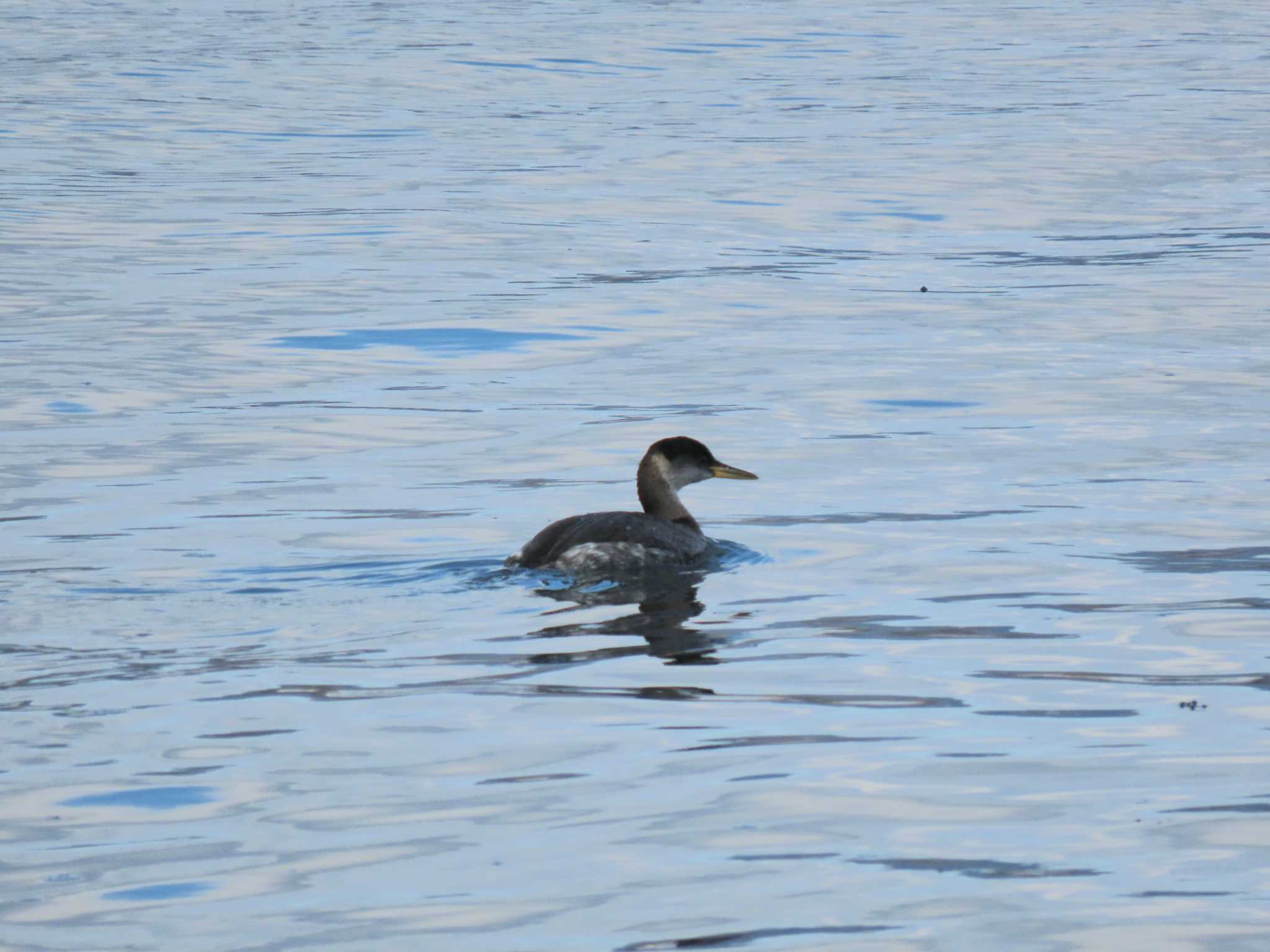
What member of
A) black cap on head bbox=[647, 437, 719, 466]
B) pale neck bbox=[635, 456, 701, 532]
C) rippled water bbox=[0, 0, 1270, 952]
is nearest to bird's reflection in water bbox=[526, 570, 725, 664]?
rippled water bbox=[0, 0, 1270, 952]

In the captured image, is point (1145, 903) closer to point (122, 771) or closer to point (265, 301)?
point (122, 771)

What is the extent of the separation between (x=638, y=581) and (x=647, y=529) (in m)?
0.30

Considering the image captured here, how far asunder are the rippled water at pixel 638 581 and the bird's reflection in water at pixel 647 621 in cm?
5

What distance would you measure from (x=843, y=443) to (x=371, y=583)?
4.87 m

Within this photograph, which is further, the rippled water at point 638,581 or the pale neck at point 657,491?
the pale neck at point 657,491

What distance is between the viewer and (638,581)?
37.9 feet

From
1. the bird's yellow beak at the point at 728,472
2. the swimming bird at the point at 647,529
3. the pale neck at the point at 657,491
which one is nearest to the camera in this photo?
the swimming bird at the point at 647,529

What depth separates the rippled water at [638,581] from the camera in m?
7.07

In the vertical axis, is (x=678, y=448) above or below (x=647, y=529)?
above

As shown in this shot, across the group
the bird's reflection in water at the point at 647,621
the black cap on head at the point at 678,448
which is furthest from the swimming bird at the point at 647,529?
the bird's reflection in water at the point at 647,621

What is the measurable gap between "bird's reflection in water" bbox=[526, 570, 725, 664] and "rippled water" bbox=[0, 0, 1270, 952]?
0.05m

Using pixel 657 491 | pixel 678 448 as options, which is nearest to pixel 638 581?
pixel 657 491

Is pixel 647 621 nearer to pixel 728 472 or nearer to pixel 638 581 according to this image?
pixel 638 581

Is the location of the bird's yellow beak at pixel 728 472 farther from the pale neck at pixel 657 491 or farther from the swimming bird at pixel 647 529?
the pale neck at pixel 657 491
